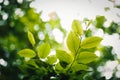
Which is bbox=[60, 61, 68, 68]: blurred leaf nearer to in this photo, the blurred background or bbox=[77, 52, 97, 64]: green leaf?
bbox=[77, 52, 97, 64]: green leaf

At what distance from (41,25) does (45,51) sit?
2.15 feet

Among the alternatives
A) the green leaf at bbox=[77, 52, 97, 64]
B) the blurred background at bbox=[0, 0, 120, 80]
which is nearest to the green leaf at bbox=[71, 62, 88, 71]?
the green leaf at bbox=[77, 52, 97, 64]

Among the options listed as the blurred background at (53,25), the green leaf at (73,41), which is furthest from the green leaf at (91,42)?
the blurred background at (53,25)

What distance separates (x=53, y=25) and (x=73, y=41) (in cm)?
69

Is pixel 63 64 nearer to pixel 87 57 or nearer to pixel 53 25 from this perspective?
pixel 87 57

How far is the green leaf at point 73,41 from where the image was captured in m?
0.46

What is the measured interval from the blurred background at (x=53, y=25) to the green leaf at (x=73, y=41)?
0.43 meters

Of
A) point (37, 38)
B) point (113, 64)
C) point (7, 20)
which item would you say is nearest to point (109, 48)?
point (113, 64)

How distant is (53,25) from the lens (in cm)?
115

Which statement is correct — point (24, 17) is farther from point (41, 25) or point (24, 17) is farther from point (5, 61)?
point (5, 61)

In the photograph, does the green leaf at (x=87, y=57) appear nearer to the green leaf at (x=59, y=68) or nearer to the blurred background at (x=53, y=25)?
the green leaf at (x=59, y=68)

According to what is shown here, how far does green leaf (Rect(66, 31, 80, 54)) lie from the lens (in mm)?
465

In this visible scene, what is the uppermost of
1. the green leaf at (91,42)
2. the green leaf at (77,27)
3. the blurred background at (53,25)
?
the green leaf at (77,27)

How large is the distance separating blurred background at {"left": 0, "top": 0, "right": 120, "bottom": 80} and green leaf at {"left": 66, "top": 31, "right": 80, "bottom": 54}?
17.0 inches
